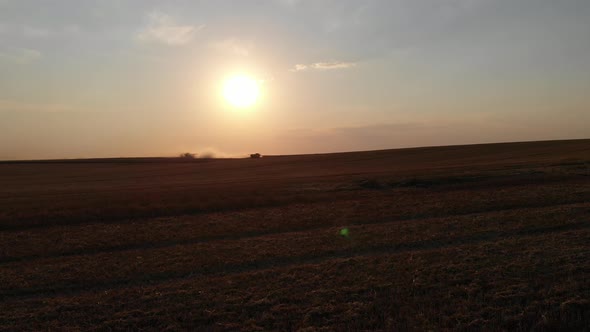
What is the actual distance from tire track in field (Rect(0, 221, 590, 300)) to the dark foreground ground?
7 centimetres

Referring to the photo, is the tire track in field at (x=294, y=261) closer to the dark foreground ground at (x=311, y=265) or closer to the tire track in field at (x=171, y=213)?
the dark foreground ground at (x=311, y=265)

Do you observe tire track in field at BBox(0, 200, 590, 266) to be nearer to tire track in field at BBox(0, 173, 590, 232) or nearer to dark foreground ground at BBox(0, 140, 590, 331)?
dark foreground ground at BBox(0, 140, 590, 331)

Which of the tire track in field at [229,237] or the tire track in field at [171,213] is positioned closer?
the tire track in field at [229,237]

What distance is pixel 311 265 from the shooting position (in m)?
12.4

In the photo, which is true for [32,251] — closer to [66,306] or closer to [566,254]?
[66,306]

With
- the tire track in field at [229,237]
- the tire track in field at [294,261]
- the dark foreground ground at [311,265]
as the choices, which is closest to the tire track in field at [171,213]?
the dark foreground ground at [311,265]

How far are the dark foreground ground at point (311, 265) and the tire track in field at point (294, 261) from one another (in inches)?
2.7

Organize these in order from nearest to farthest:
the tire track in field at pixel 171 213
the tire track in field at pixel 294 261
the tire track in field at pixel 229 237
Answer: the tire track in field at pixel 294 261 < the tire track in field at pixel 229 237 < the tire track in field at pixel 171 213

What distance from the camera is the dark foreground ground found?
867cm

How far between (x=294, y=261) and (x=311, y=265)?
0.87 meters

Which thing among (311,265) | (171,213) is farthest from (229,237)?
(171,213)

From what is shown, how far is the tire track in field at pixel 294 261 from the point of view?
11.4 m

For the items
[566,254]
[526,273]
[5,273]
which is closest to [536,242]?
[566,254]

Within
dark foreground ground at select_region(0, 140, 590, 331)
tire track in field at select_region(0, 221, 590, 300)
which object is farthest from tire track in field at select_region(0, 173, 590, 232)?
tire track in field at select_region(0, 221, 590, 300)
